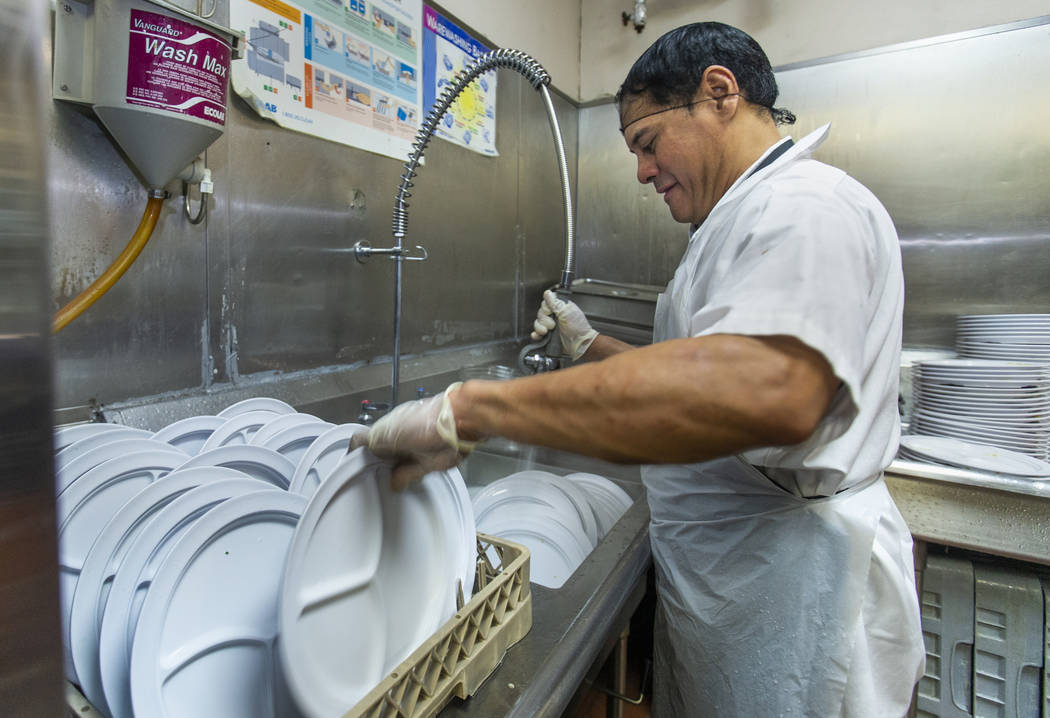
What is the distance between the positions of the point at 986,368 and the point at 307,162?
6.91 feet

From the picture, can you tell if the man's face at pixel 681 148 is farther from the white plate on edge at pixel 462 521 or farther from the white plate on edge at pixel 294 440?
the white plate on edge at pixel 294 440

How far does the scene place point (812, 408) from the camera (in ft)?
1.82

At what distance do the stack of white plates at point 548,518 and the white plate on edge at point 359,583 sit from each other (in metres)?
0.36

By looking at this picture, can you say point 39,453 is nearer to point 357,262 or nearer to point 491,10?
point 357,262

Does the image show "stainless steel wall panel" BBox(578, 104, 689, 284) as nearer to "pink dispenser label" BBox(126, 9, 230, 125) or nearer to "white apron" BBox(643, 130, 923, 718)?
"white apron" BBox(643, 130, 923, 718)

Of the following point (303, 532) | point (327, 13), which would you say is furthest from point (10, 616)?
point (327, 13)

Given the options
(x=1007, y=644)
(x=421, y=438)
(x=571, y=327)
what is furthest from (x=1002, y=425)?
(x=421, y=438)

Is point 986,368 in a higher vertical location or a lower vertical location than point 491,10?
lower

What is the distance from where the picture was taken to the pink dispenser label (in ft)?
2.97

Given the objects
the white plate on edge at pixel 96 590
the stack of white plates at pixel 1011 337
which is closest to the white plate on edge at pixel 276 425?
the white plate on edge at pixel 96 590

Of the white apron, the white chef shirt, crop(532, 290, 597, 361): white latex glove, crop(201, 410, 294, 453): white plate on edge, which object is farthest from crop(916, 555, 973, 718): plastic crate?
crop(201, 410, 294, 453): white plate on edge

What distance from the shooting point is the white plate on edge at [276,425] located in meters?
0.99

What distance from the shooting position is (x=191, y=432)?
1030 millimetres

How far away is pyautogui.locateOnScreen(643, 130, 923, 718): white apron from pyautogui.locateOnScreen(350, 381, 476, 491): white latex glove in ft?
1.57
